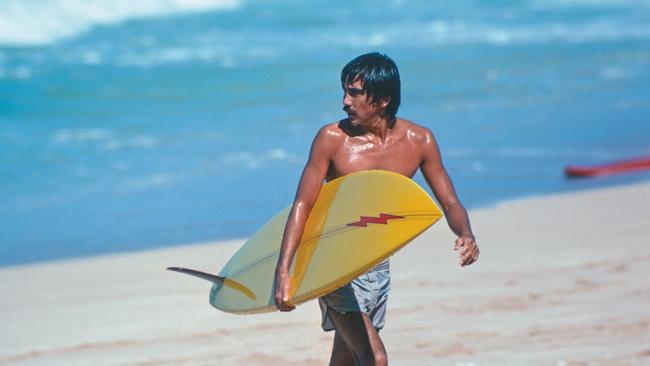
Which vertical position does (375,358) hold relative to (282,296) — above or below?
below

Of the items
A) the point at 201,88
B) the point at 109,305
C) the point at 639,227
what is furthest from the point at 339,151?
the point at 201,88

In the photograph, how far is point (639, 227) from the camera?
7816mm

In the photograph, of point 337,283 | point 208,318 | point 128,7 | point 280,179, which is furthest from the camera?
point 128,7

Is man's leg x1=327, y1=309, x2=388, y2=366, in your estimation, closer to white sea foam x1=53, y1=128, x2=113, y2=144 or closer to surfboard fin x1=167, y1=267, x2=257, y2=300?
surfboard fin x1=167, y1=267, x2=257, y2=300

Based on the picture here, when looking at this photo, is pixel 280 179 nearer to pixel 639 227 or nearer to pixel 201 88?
pixel 639 227

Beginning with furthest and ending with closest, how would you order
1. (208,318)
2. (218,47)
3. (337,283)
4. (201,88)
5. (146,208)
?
(218,47)
(201,88)
(146,208)
(208,318)
(337,283)

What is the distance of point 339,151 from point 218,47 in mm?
16472

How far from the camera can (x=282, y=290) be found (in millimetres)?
3936

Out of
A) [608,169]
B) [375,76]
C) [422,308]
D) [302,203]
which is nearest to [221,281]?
[302,203]

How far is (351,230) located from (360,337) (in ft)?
1.19

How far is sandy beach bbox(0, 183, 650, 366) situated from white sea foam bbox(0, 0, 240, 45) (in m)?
13.7

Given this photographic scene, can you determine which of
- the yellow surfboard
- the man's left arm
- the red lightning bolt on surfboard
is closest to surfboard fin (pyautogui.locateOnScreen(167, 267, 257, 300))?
the yellow surfboard

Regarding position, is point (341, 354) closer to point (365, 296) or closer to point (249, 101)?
point (365, 296)

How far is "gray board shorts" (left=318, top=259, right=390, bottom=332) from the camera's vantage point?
4043mm
